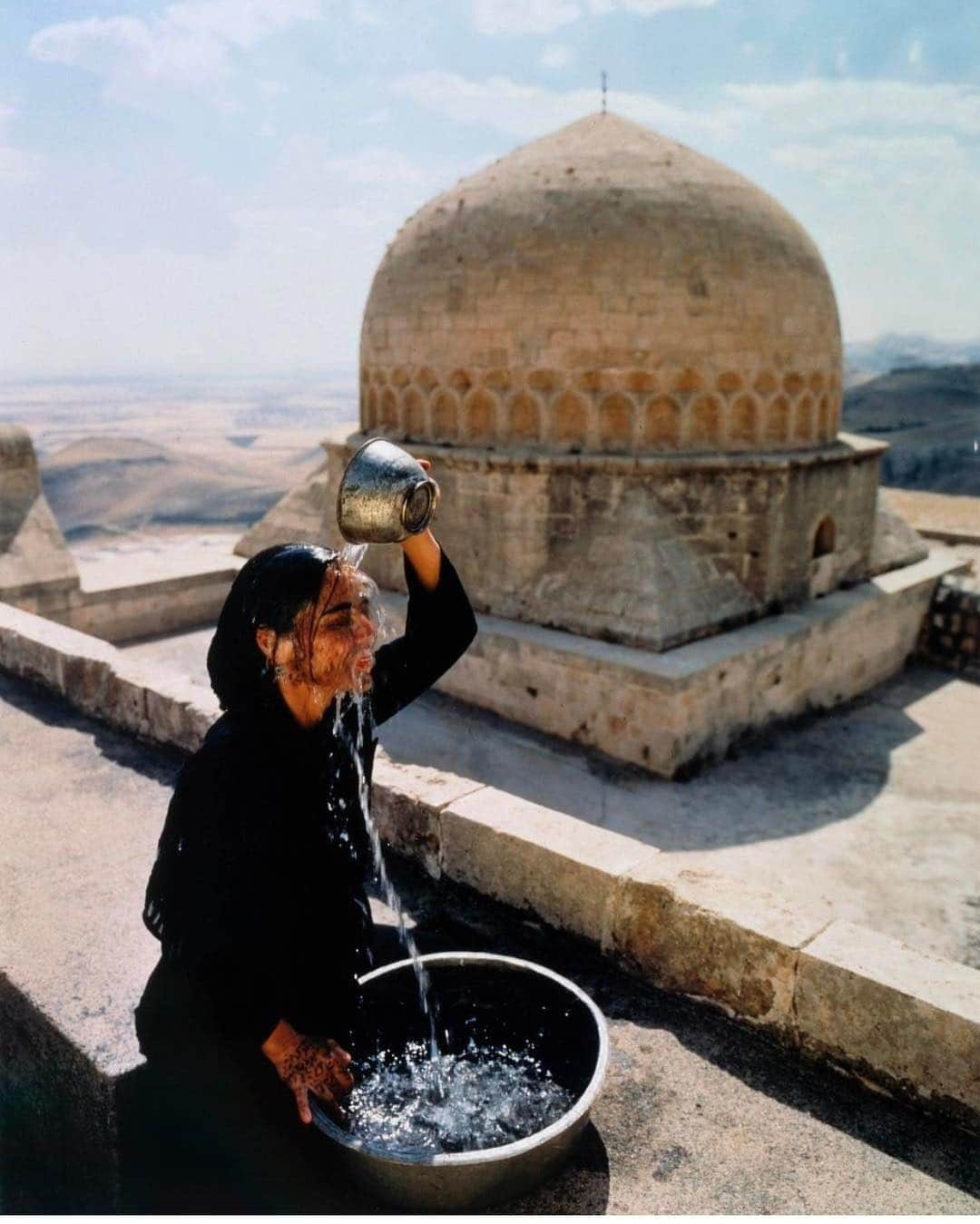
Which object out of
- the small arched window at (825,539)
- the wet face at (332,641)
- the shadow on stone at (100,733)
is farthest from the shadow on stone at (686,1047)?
the small arched window at (825,539)

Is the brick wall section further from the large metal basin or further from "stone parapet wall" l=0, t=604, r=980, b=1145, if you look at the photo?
the large metal basin

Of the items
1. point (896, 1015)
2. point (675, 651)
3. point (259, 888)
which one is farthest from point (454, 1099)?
point (675, 651)

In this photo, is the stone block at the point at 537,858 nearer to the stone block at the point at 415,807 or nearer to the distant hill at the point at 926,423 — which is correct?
the stone block at the point at 415,807

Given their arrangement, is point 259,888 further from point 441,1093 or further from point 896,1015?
point 896,1015

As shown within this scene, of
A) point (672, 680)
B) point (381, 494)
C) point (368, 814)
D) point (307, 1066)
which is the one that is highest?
point (381, 494)

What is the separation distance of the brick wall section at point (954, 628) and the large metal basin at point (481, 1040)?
31.2 feet

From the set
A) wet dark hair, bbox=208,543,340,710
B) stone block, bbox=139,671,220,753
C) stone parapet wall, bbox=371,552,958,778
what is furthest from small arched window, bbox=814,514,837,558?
wet dark hair, bbox=208,543,340,710

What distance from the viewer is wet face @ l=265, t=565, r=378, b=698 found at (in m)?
1.96

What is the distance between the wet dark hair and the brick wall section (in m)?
10.2

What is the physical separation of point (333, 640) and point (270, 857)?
0.44 m

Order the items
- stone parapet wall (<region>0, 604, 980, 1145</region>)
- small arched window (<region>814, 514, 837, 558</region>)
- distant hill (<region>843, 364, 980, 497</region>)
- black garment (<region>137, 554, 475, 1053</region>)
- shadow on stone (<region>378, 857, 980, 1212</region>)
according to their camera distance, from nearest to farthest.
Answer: black garment (<region>137, 554, 475, 1053</region>), shadow on stone (<region>378, 857, 980, 1212</region>), stone parapet wall (<region>0, 604, 980, 1145</region>), small arched window (<region>814, 514, 837, 558</region>), distant hill (<region>843, 364, 980, 497</region>)

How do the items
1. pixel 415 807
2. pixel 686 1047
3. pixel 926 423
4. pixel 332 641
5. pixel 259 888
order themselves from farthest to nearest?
1. pixel 926 423
2. pixel 415 807
3. pixel 686 1047
4. pixel 332 641
5. pixel 259 888

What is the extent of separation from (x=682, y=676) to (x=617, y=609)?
104 centimetres

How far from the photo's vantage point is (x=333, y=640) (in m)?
1.99
